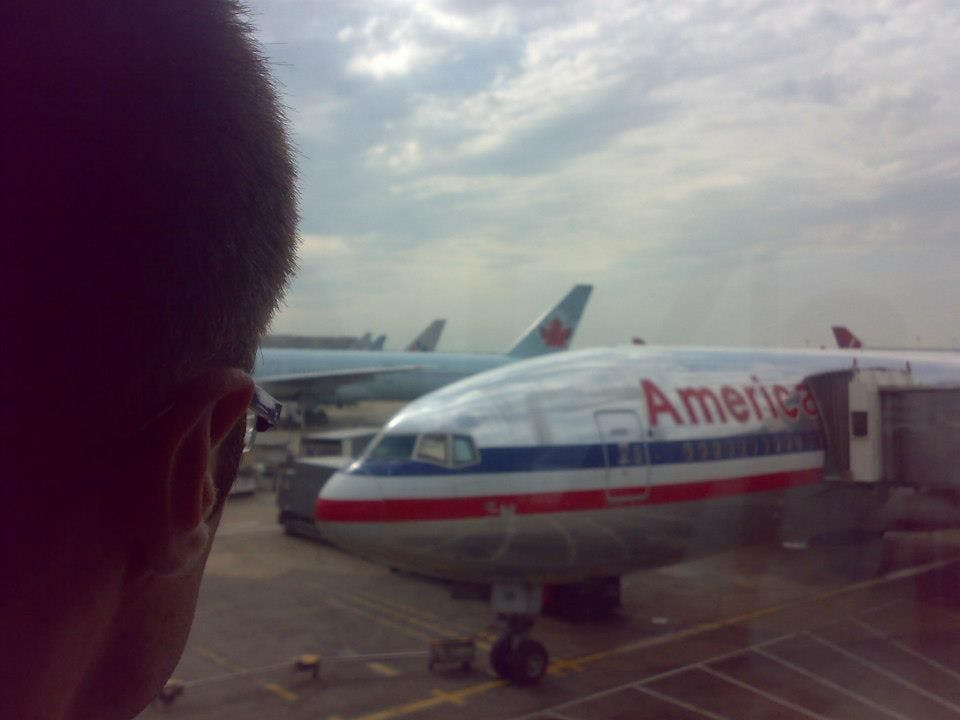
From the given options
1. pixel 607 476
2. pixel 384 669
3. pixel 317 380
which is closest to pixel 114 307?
pixel 607 476

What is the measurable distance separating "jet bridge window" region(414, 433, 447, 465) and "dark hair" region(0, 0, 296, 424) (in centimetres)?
542

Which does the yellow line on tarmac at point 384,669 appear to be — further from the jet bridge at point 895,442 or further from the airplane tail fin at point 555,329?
the airplane tail fin at point 555,329

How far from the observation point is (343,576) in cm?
1027

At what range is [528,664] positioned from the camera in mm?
6504

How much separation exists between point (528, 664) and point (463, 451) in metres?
1.73

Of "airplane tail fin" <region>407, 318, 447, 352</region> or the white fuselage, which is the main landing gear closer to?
the white fuselage

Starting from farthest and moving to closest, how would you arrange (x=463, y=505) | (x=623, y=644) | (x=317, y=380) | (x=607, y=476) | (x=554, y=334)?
(x=554, y=334) < (x=317, y=380) < (x=623, y=644) < (x=607, y=476) < (x=463, y=505)

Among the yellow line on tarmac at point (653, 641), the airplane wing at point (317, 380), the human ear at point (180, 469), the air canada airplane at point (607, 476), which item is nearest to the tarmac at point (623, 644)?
the yellow line on tarmac at point (653, 641)

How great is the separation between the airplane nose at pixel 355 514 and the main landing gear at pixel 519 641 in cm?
106

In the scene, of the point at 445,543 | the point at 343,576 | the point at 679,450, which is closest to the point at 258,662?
the point at 445,543

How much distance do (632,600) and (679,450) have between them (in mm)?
3005

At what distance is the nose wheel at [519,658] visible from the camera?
6.48 metres

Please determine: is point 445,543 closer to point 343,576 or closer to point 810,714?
point 810,714

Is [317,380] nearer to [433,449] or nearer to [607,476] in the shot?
[433,449]
